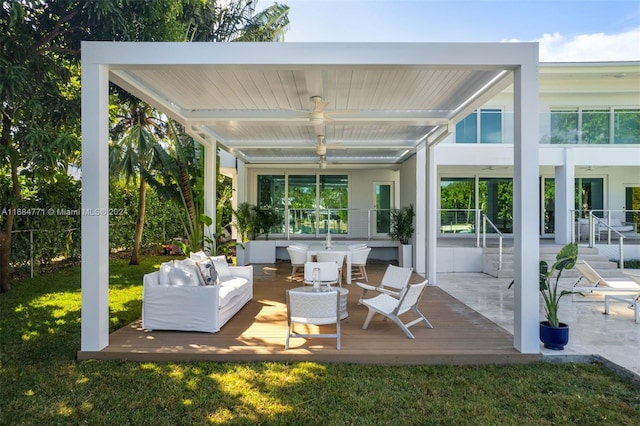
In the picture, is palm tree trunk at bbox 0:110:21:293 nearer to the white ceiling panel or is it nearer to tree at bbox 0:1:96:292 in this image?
tree at bbox 0:1:96:292

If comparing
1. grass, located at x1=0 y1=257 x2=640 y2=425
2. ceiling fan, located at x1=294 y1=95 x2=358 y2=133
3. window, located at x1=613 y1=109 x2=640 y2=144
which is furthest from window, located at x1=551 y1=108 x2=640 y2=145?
grass, located at x1=0 y1=257 x2=640 y2=425

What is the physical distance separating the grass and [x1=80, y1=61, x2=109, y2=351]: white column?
0.47 meters

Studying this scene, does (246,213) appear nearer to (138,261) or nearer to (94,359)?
(138,261)

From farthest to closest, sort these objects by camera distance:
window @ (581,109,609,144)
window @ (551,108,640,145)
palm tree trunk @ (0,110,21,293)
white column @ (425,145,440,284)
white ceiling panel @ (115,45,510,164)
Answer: window @ (581,109,609,144) < window @ (551,108,640,145) < white column @ (425,145,440,284) < palm tree trunk @ (0,110,21,293) < white ceiling panel @ (115,45,510,164)

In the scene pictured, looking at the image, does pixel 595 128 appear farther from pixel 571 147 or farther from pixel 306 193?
pixel 306 193

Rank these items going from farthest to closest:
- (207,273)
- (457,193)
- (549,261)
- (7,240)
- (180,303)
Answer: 1. (457,193)
2. (549,261)
3. (7,240)
4. (207,273)
5. (180,303)

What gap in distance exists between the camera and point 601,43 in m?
13.8

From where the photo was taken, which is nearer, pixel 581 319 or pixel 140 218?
pixel 581 319

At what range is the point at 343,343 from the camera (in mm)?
4887

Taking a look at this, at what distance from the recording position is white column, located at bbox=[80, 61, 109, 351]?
4.58 m

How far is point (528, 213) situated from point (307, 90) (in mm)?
3666

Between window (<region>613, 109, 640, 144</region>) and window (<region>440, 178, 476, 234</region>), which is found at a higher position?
window (<region>613, 109, 640, 144</region>)

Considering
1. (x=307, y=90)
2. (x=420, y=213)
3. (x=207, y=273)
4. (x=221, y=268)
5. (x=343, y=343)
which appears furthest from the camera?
(x=420, y=213)

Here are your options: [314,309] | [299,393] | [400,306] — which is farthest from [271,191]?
[299,393]
